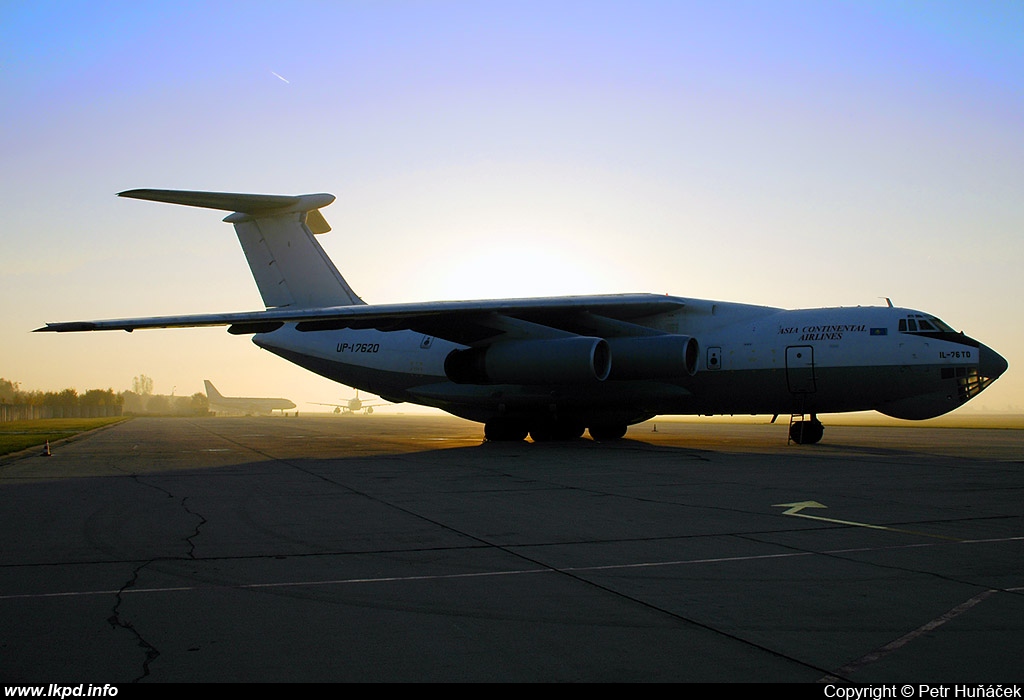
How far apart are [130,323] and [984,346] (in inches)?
636

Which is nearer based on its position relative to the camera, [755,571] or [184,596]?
[184,596]

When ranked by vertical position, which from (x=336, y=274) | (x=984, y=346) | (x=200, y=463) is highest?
(x=336, y=274)

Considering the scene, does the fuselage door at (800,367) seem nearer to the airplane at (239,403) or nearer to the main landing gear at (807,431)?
the main landing gear at (807,431)

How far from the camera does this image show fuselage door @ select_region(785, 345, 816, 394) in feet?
55.5

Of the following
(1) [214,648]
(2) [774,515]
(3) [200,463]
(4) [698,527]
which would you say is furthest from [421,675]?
(3) [200,463]

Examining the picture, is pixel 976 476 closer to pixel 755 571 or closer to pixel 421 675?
pixel 755 571

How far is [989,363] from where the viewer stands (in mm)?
16281

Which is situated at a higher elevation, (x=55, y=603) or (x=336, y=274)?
(x=336, y=274)

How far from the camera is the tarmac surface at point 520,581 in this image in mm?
3590

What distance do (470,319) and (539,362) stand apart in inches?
74.7

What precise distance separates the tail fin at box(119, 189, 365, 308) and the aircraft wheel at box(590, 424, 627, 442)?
7148 millimetres

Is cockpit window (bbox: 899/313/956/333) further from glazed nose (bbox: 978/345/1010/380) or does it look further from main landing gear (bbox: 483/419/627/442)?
main landing gear (bbox: 483/419/627/442)

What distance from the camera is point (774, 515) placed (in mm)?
7715

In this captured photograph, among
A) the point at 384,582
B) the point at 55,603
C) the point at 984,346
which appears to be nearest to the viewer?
the point at 55,603
